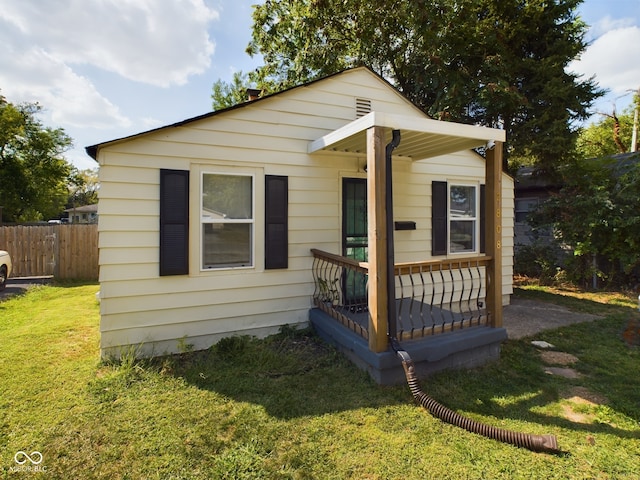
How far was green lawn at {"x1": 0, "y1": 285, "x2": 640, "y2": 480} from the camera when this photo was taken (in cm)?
229

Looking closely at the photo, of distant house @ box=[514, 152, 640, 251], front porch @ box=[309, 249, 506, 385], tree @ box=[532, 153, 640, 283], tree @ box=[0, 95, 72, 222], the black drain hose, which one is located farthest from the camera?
tree @ box=[0, 95, 72, 222]

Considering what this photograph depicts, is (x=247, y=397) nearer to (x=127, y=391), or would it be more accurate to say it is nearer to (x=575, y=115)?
(x=127, y=391)

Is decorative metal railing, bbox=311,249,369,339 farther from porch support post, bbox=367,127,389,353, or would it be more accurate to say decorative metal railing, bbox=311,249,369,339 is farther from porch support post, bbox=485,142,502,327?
porch support post, bbox=485,142,502,327

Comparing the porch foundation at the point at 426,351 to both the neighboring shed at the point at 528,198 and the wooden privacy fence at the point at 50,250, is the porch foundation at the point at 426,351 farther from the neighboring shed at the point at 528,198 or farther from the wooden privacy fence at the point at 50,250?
the wooden privacy fence at the point at 50,250

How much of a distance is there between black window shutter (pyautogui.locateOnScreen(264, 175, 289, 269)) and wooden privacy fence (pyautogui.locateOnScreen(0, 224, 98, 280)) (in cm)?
820

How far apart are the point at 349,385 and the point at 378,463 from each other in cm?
105

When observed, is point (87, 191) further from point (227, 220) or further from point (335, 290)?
point (335, 290)

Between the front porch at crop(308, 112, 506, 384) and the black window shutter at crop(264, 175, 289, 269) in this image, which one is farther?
the black window shutter at crop(264, 175, 289, 269)

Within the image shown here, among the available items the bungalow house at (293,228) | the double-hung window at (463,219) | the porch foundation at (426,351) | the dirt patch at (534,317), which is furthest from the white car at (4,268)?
the dirt patch at (534,317)

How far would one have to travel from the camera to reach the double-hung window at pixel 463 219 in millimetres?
6008

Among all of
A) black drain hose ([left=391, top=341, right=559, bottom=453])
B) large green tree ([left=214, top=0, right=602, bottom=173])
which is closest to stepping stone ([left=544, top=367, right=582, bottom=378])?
black drain hose ([left=391, top=341, right=559, bottom=453])

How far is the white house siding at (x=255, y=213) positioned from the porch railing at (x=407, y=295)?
0.31m

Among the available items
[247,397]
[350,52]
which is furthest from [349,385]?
[350,52]

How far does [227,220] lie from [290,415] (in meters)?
2.50
